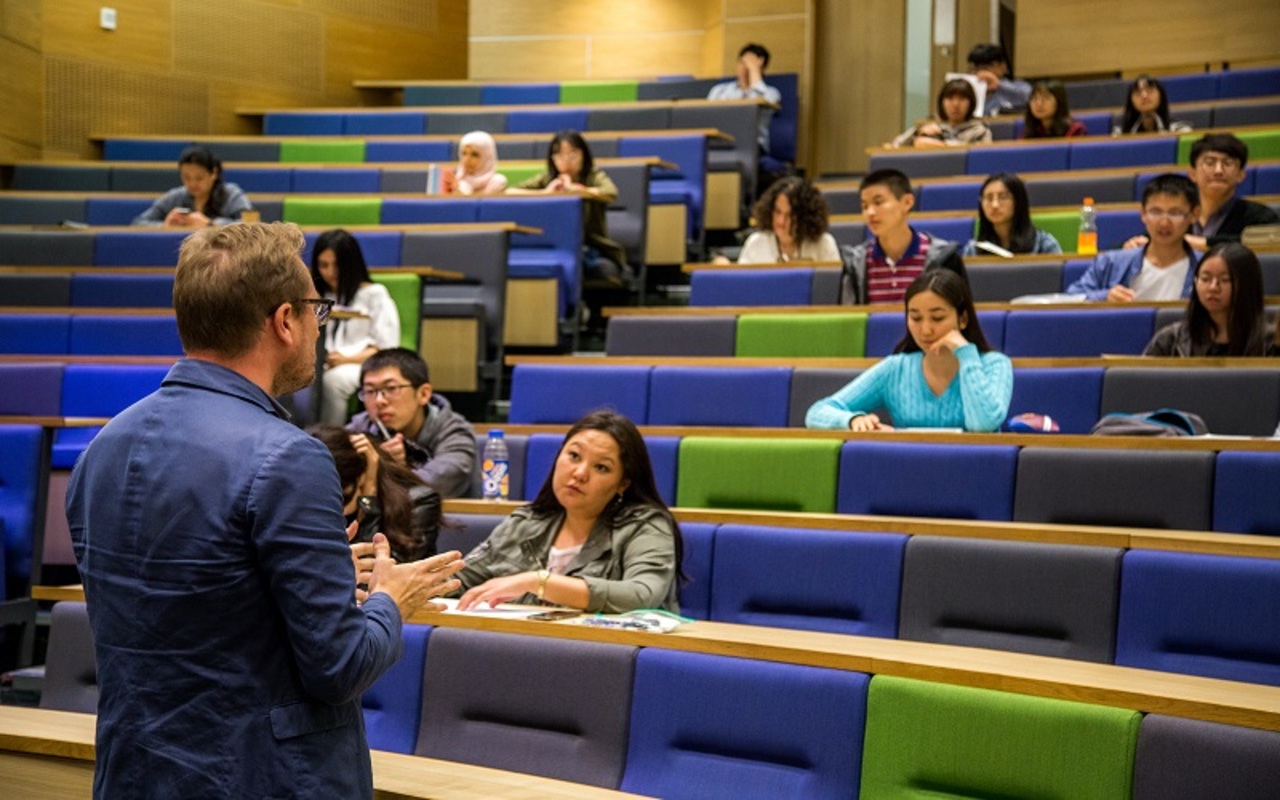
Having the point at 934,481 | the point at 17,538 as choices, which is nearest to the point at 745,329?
the point at 934,481

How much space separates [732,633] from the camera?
0.84 m

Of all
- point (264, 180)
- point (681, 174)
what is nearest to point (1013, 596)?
point (681, 174)

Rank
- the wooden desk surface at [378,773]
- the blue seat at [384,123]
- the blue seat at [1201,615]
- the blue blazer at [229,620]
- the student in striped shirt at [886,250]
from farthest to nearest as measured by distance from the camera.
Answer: the blue seat at [384,123]
the student in striped shirt at [886,250]
the blue seat at [1201,615]
the wooden desk surface at [378,773]
the blue blazer at [229,620]

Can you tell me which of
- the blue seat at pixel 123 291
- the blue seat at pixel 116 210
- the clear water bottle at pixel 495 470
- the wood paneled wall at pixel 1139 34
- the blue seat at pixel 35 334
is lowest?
the clear water bottle at pixel 495 470

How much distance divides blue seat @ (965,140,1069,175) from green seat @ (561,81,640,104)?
1.05 meters

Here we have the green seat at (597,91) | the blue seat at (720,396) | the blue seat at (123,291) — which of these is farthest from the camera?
the green seat at (597,91)

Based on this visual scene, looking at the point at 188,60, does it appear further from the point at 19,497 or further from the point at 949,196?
the point at 19,497

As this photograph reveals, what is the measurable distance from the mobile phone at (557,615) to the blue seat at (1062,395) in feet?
1.88

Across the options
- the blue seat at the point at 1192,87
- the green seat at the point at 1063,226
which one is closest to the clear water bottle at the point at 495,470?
the green seat at the point at 1063,226

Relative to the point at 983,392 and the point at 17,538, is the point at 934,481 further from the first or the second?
the point at 17,538

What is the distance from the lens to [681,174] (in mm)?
2467

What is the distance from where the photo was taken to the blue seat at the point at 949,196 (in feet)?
7.20

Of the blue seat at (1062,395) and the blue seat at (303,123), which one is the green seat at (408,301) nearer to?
the blue seat at (1062,395)

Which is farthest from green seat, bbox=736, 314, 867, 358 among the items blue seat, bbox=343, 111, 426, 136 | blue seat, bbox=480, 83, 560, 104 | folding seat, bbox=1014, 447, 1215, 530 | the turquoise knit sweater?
blue seat, bbox=480, 83, 560, 104
